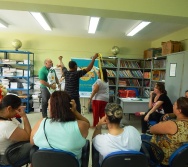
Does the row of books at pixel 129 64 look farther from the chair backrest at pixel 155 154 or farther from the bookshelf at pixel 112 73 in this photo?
the chair backrest at pixel 155 154

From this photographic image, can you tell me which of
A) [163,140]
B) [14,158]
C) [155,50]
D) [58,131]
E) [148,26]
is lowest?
[14,158]

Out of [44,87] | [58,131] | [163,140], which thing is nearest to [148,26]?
[44,87]

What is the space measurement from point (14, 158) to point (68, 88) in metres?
1.94

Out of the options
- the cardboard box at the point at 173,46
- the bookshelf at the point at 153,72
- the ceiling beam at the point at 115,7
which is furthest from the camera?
the bookshelf at the point at 153,72

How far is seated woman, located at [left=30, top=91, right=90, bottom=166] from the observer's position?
1427 millimetres

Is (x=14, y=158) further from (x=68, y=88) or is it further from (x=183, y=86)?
(x=183, y=86)

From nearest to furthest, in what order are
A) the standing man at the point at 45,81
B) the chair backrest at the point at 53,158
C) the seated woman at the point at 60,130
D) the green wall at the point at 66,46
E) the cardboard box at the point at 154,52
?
1. the chair backrest at the point at 53,158
2. the seated woman at the point at 60,130
3. the standing man at the point at 45,81
4. the cardboard box at the point at 154,52
5. the green wall at the point at 66,46

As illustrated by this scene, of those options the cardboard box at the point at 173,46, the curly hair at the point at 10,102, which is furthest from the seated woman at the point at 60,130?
the cardboard box at the point at 173,46

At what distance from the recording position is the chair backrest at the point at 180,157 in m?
1.54

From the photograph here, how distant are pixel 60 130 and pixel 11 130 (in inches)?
17.6

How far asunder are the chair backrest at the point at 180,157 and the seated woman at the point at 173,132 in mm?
94

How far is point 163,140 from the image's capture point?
176cm

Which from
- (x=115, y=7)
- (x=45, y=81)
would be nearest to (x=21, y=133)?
(x=115, y=7)

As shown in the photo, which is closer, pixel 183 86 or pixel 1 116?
pixel 1 116
